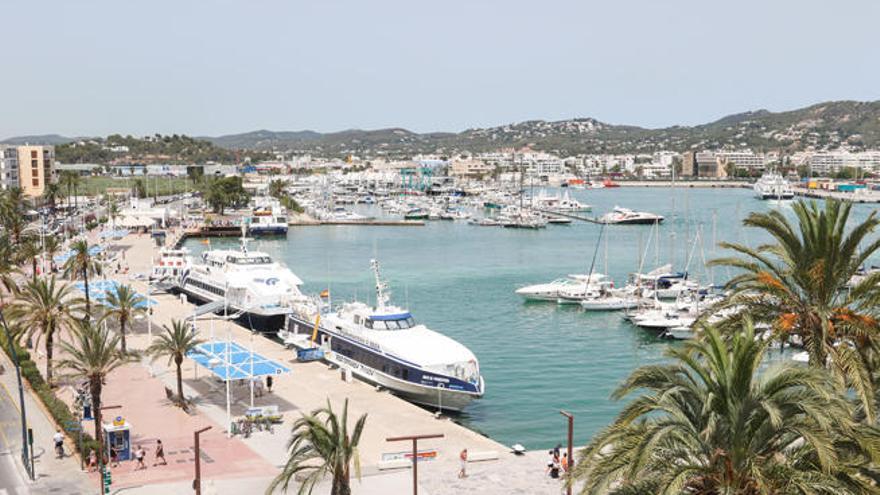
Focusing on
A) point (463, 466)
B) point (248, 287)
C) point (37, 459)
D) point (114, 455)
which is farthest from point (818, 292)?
point (248, 287)

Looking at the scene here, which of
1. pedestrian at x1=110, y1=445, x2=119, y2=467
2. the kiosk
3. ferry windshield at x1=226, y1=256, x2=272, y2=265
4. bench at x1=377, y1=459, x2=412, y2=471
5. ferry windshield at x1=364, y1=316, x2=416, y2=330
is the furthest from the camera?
ferry windshield at x1=226, y1=256, x2=272, y2=265

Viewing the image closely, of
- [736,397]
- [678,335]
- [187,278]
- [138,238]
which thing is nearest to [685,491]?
[736,397]

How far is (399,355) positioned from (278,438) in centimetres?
873

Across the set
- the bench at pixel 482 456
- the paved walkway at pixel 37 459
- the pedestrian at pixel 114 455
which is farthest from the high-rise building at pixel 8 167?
the bench at pixel 482 456

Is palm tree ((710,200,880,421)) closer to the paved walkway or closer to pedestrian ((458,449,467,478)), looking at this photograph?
pedestrian ((458,449,467,478))

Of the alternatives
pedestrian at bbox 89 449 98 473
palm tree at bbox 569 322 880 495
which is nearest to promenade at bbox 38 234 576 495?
pedestrian at bbox 89 449 98 473

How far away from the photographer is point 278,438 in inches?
1159

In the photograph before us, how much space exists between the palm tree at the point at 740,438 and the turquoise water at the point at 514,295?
20.7 metres

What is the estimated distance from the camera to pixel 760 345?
505 inches

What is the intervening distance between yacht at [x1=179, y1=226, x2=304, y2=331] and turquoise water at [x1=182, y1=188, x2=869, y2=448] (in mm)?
8954

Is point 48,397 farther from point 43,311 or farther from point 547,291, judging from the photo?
point 547,291

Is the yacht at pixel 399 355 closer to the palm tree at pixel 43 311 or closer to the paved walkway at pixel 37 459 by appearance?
the palm tree at pixel 43 311

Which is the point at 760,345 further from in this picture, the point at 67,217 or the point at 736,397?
the point at 67,217

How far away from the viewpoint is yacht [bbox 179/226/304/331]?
5181 centimetres
